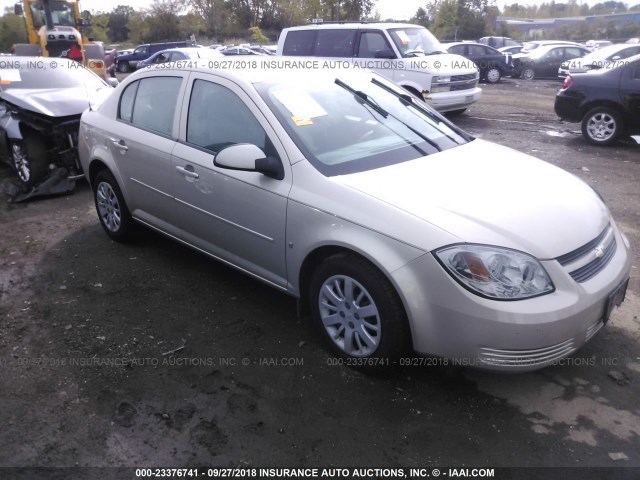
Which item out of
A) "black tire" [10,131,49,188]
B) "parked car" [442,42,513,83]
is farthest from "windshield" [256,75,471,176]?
"parked car" [442,42,513,83]

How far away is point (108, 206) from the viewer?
16.7ft

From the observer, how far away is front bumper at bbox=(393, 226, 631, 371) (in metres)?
2.55

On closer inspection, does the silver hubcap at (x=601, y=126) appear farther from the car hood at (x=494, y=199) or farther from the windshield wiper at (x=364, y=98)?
the windshield wiper at (x=364, y=98)

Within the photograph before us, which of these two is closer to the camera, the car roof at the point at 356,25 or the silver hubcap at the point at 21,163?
the silver hubcap at the point at 21,163

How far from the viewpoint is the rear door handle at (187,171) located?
3786 mm

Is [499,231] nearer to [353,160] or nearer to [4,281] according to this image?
[353,160]

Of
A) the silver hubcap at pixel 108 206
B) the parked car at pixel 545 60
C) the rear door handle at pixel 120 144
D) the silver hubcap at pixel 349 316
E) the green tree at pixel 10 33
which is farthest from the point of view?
the green tree at pixel 10 33

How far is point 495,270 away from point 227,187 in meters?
1.83

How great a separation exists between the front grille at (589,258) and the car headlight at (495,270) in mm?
189

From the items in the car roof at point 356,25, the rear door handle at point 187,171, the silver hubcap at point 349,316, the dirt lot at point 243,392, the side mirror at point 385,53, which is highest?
the car roof at point 356,25

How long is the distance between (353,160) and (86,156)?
10.3ft

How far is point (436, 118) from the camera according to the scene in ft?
13.7

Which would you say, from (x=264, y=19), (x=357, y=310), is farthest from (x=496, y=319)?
(x=264, y=19)

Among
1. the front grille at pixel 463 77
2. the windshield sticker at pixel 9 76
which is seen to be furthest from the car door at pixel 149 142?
the front grille at pixel 463 77
